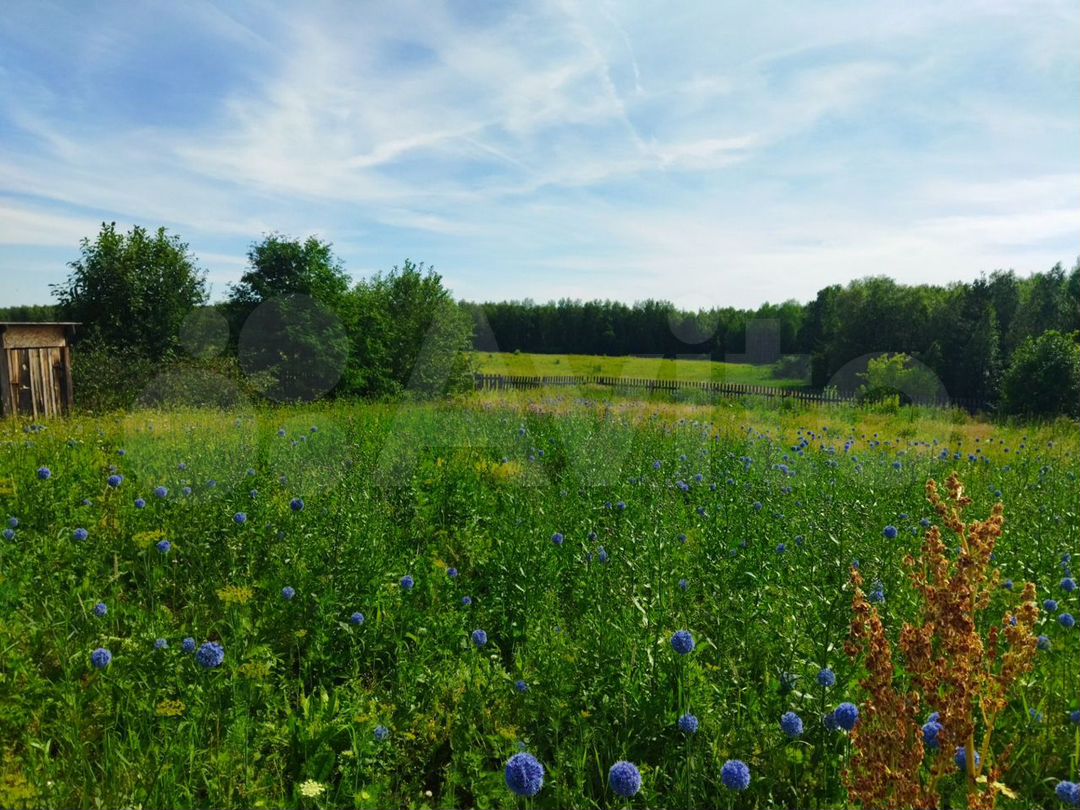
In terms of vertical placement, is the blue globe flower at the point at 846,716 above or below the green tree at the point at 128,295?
below

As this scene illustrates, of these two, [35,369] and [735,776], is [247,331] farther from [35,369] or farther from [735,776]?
[735,776]

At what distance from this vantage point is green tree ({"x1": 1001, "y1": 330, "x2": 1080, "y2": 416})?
19.6 m

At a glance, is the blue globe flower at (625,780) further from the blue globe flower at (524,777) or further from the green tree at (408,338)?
the green tree at (408,338)

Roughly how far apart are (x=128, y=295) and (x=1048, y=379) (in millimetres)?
26314

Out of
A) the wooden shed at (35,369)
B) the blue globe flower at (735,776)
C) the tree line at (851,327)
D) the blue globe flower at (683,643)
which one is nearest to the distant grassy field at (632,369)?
the tree line at (851,327)

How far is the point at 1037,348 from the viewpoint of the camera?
802 inches

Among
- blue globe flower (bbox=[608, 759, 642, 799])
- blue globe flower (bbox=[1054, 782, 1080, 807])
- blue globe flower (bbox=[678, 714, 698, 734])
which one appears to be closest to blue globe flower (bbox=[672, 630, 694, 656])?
blue globe flower (bbox=[678, 714, 698, 734])

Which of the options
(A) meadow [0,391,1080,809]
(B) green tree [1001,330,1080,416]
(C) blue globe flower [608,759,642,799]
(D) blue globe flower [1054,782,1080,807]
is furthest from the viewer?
(B) green tree [1001,330,1080,416]

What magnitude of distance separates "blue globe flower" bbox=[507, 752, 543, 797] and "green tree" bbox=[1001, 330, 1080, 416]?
2345cm

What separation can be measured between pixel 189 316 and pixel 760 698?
1649cm

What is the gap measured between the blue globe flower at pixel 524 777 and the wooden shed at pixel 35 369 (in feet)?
40.4

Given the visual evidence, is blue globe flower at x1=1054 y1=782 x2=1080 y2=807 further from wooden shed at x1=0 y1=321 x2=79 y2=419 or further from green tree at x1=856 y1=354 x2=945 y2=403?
green tree at x1=856 y1=354 x2=945 y2=403

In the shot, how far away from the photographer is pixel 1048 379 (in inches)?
786

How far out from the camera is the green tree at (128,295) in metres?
15.0
